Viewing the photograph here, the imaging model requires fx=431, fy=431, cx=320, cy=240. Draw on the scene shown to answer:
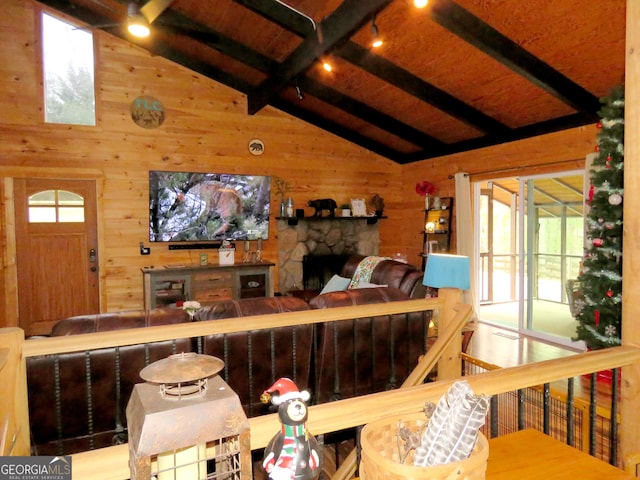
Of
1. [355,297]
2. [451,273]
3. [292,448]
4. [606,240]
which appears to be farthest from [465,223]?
[292,448]

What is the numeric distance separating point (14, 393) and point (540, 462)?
168 cm

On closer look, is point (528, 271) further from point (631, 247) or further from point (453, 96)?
point (631, 247)

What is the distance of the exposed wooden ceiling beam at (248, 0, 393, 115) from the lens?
3518 mm

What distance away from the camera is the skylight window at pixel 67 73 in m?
5.50

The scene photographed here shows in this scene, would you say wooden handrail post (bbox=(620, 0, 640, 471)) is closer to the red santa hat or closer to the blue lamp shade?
the blue lamp shade

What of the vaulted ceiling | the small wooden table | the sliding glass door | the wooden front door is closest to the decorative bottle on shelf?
the vaulted ceiling

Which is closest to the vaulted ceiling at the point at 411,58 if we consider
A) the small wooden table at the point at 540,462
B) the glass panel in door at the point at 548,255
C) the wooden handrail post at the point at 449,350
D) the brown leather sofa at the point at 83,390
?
the glass panel in door at the point at 548,255

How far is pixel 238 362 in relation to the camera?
7.91 feet

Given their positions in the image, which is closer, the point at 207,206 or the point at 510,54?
the point at 510,54

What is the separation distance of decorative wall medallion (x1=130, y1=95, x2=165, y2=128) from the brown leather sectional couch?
14.3 feet

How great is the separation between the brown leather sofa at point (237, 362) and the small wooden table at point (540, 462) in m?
1.30

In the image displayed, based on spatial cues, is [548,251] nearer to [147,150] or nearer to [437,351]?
[437,351]

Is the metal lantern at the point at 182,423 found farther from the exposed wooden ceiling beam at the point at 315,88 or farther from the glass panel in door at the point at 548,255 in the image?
the glass panel in door at the point at 548,255

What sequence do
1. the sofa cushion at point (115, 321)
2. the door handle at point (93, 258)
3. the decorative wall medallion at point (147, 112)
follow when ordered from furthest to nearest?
the decorative wall medallion at point (147, 112) < the door handle at point (93, 258) < the sofa cushion at point (115, 321)
